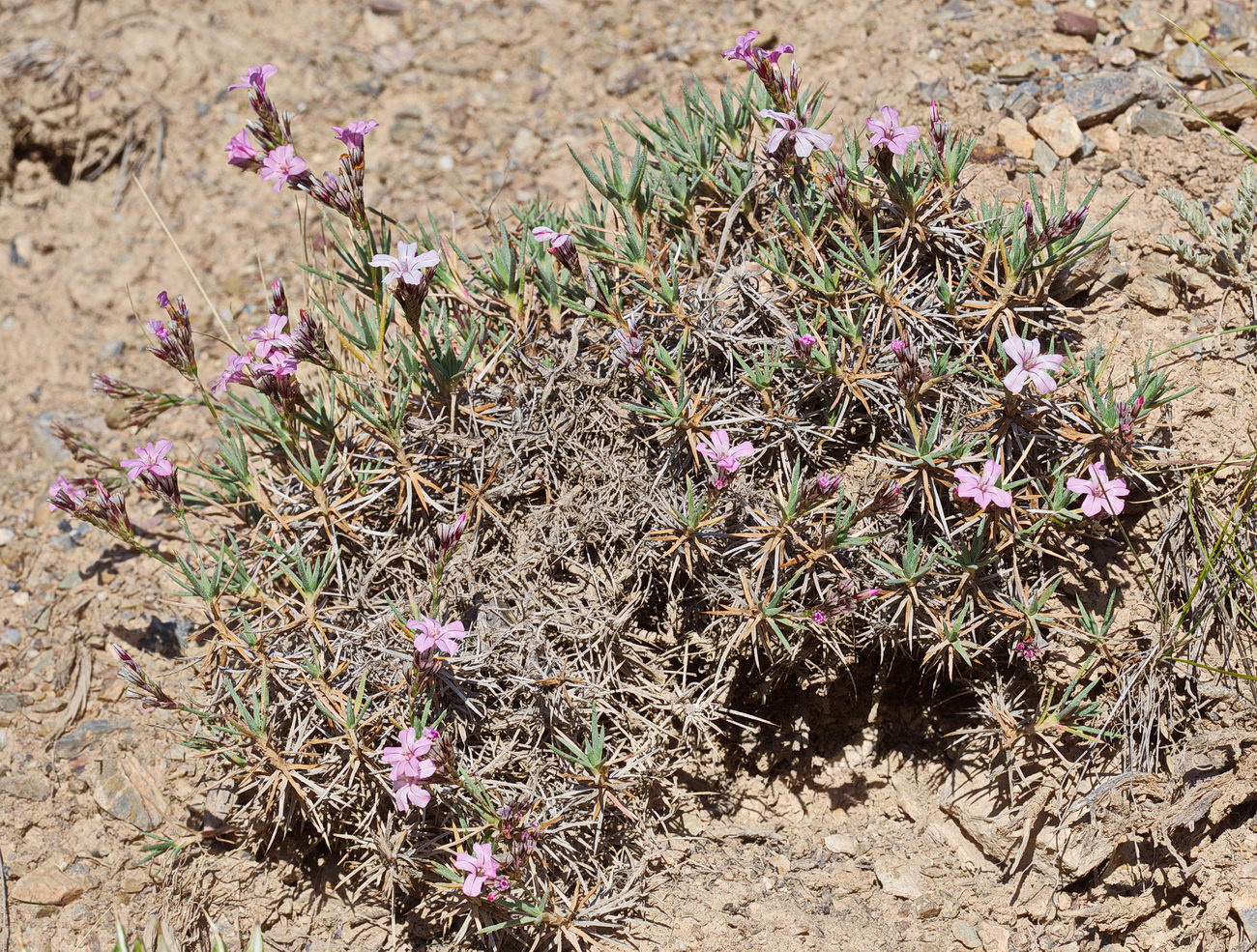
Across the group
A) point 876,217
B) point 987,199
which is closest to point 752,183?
point 876,217

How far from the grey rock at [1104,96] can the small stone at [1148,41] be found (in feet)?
0.74

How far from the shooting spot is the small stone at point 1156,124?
3.63m

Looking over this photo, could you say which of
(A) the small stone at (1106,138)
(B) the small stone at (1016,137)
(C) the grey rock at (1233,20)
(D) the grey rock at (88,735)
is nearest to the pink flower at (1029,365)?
(B) the small stone at (1016,137)

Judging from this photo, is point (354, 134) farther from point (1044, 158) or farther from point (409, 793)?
point (1044, 158)

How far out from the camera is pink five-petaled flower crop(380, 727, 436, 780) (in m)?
2.63

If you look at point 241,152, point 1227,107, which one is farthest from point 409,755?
point 1227,107

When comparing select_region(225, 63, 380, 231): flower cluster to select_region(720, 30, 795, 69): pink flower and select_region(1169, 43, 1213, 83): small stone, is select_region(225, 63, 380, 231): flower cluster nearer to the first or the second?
select_region(720, 30, 795, 69): pink flower

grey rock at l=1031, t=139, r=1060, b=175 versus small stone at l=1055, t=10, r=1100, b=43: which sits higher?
small stone at l=1055, t=10, r=1100, b=43

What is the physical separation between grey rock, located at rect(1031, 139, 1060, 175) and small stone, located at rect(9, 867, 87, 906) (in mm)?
3933

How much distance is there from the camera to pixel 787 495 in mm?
2979

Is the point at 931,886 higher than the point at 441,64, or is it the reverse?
the point at 441,64

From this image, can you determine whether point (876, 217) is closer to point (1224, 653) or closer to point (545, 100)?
point (1224, 653)

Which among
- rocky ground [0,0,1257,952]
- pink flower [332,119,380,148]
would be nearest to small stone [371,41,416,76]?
rocky ground [0,0,1257,952]

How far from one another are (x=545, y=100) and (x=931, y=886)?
393 cm
